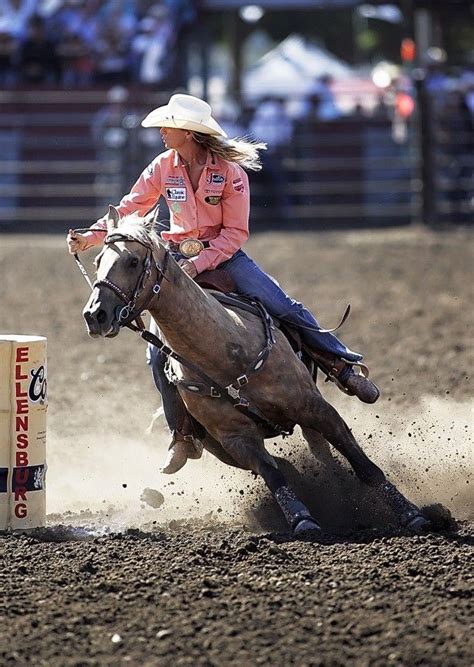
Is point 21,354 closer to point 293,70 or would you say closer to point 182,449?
point 182,449

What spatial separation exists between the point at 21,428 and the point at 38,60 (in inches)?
605

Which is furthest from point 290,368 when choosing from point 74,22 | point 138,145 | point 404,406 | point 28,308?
point 74,22

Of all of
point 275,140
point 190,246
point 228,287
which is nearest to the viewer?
point 190,246

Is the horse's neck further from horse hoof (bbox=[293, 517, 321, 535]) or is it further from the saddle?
horse hoof (bbox=[293, 517, 321, 535])

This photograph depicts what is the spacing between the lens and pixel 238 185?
544 cm

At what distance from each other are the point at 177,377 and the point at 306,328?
746 mm

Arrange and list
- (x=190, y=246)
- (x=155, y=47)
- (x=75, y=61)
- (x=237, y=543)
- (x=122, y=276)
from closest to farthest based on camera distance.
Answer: (x=122, y=276) < (x=237, y=543) < (x=190, y=246) < (x=155, y=47) < (x=75, y=61)

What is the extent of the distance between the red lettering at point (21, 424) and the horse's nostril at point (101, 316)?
91 centimetres

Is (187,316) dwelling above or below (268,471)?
above

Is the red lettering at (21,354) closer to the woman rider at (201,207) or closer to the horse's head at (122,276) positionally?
the woman rider at (201,207)

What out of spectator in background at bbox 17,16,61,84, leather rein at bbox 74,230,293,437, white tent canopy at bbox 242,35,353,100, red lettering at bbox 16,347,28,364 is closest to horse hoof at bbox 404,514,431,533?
leather rein at bbox 74,230,293,437

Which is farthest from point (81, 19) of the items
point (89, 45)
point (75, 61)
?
point (75, 61)

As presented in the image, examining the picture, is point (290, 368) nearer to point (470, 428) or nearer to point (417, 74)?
point (470, 428)

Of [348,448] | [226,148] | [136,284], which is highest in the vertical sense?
[226,148]
